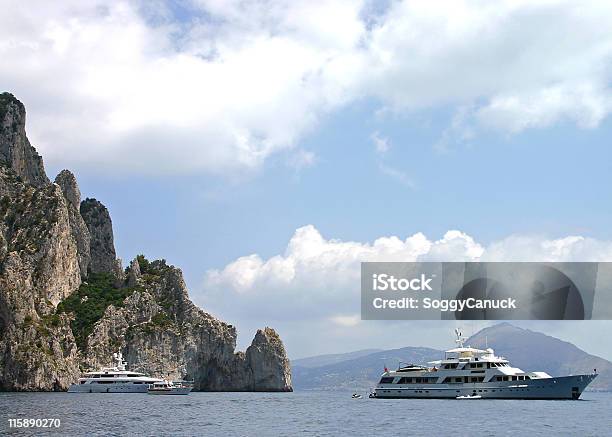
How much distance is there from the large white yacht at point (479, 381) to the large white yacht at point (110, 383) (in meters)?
78.7

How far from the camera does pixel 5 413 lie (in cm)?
8481

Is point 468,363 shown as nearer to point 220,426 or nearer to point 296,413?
point 296,413

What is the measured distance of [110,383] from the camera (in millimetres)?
185000

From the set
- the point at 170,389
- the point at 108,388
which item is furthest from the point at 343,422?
the point at 108,388

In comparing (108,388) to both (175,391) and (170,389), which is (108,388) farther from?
(175,391)

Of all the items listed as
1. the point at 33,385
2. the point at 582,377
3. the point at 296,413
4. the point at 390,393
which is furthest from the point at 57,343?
the point at 582,377

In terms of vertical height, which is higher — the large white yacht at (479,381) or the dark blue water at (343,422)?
the large white yacht at (479,381)

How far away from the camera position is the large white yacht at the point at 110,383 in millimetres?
182500

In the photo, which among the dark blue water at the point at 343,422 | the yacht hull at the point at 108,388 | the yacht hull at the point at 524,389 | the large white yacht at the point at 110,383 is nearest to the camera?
the dark blue water at the point at 343,422

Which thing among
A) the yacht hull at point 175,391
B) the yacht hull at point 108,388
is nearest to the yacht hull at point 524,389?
the yacht hull at point 175,391

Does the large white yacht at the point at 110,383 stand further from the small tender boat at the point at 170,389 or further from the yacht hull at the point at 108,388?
the small tender boat at the point at 170,389

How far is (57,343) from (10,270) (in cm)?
2156

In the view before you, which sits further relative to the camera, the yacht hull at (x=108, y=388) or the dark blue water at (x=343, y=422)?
the yacht hull at (x=108, y=388)

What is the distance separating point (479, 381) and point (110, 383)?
98.8 meters
